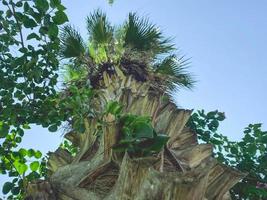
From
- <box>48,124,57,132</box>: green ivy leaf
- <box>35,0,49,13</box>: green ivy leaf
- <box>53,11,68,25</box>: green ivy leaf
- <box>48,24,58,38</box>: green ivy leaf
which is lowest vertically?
<box>48,124,57,132</box>: green ivy leaf

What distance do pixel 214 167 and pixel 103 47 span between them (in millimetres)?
5340

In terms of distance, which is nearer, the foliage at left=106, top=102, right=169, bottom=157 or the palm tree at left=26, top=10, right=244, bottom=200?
the palm tree at left=26, top=10, right=244, bottom=200

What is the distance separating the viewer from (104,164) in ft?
12.3

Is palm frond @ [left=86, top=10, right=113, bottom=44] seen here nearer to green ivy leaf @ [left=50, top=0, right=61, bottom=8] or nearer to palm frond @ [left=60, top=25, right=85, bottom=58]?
palm frond @ [left=60, top=25, right=85, bottom=58]

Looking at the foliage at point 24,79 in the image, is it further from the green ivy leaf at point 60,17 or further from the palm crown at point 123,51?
the palm crown at point 123,51

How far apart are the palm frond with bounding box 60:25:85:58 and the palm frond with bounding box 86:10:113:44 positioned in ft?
1.06

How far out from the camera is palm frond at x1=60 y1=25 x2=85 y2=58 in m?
9.09

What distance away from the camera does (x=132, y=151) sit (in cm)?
386

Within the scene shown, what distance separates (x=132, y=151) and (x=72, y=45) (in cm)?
566

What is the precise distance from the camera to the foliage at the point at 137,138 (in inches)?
150

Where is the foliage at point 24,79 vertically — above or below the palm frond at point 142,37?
below

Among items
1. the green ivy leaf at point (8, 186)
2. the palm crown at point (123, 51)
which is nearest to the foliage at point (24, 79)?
the green ivy leaf at point (8, 186)

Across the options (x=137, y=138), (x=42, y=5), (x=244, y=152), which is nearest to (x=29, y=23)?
(x=42, y=5)

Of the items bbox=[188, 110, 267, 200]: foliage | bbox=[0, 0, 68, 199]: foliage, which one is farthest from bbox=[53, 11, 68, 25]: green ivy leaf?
bbox=[188, 110, 267, 200]: foliage
